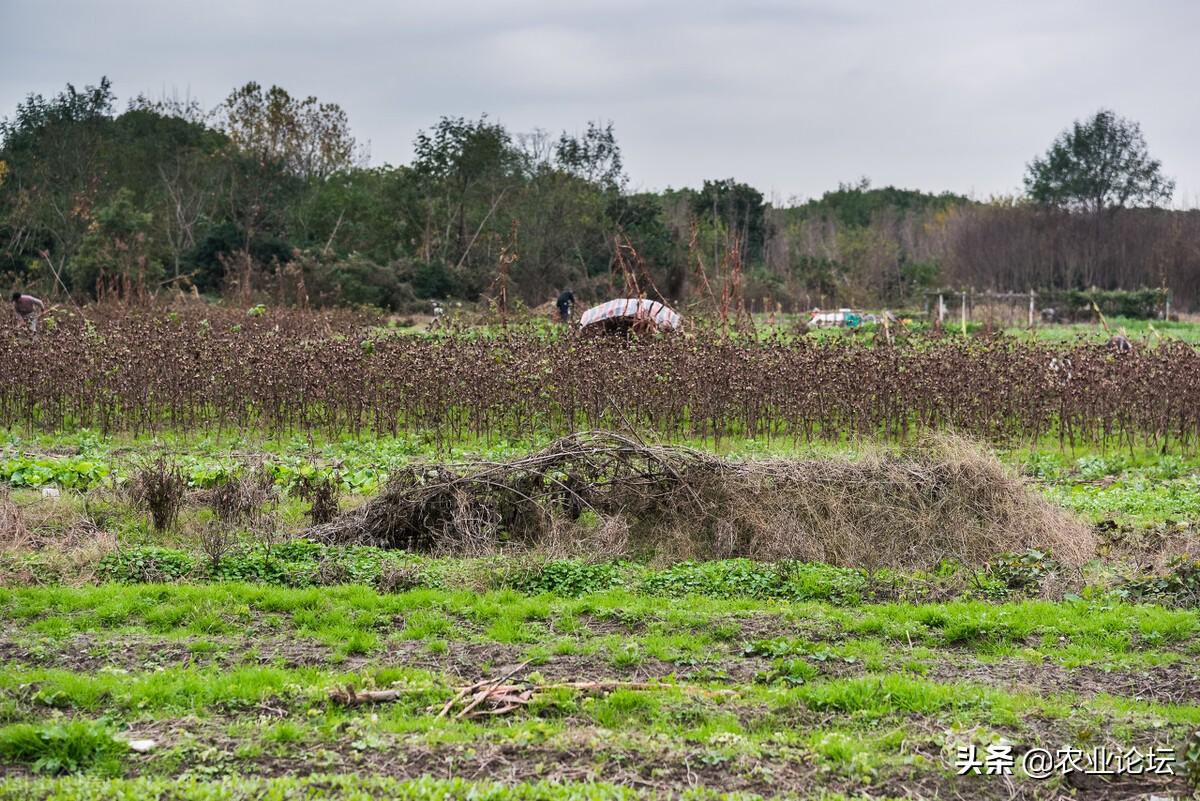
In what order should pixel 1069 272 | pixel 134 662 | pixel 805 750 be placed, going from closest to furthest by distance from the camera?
1. pixel 805 750
2. pixel 134 662
3. pixel 1069 272

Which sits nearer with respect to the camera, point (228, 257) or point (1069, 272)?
point (228, 257)

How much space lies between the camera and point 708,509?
9742 millimetres

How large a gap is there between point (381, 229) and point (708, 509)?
34.9 metres

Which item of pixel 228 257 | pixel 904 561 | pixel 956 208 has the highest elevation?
pixel 956 208

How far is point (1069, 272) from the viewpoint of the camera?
184ft

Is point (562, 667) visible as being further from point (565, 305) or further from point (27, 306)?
point (565, 305)

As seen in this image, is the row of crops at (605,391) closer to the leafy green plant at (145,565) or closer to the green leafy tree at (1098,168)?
the leafy green plant at (145,565)

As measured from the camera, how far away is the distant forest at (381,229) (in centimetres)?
3528

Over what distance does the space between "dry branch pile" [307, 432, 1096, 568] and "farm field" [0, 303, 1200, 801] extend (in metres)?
0.03

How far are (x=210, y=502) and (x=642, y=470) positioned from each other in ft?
12.5

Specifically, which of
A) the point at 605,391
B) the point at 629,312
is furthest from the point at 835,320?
the point at 605,391

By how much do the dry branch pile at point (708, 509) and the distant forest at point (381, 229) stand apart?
20.5 m

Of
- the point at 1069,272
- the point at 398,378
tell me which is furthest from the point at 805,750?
the point at 1069,272

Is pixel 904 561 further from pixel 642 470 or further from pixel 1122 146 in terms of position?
pixel 1122 146
